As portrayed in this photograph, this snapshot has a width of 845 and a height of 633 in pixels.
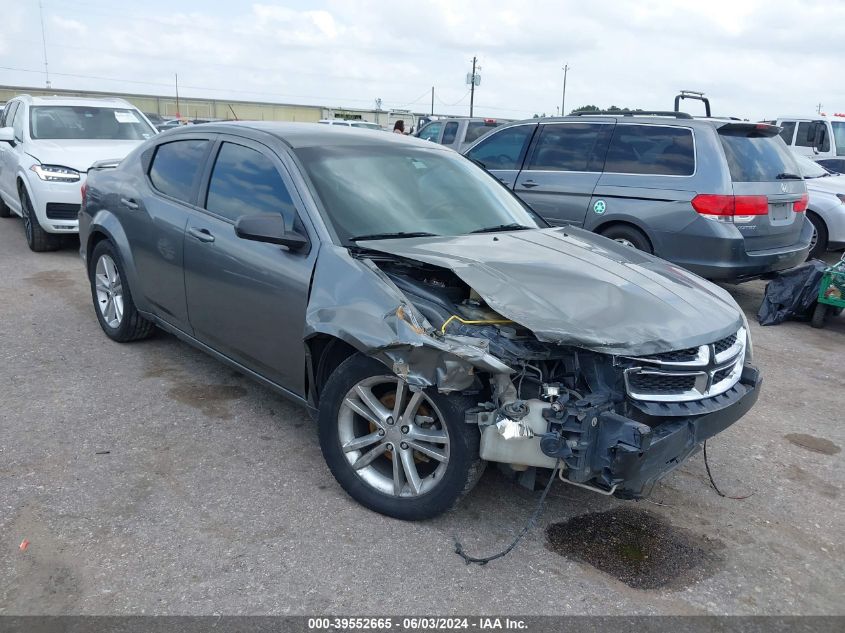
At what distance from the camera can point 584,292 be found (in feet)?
10.6

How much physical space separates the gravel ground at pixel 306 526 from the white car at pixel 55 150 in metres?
4.20

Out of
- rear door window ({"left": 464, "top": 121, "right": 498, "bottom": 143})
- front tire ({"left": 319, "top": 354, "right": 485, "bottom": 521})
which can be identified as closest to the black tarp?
front tire ({"left": 319, "top": 354, "right": 485, "bottom": 521})

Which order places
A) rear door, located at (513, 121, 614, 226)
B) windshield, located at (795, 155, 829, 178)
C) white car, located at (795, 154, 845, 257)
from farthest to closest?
1. windshield, located at (795, 155, 829, 178)
2. white car, located at (795, 154, 845, 257)
3. rear door, located at (513, 121, 614, 226)

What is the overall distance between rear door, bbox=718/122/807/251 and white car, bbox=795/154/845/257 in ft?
9.06

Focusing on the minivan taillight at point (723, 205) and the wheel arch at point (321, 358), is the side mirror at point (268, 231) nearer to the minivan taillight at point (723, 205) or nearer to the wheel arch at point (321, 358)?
the wheel arch at point (321, 358)

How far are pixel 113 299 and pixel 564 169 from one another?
4846mm

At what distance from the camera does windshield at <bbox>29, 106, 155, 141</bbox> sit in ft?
30.5

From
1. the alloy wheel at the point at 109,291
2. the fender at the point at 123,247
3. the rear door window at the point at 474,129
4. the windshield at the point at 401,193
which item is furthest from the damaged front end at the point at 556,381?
the rear door window at the point at 474,129

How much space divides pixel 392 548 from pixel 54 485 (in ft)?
5.59

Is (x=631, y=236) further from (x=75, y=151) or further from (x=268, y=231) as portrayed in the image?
(x=75, y=151)

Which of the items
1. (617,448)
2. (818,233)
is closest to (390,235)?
(617,448)

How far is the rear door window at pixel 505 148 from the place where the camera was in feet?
27.6

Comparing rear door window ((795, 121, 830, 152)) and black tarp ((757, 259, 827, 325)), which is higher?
rear door window ((795, 121, 830, 152))

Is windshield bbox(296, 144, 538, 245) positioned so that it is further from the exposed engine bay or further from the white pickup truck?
the white pickup truck
